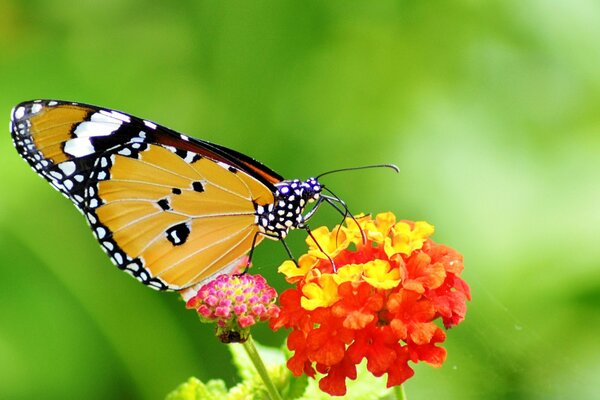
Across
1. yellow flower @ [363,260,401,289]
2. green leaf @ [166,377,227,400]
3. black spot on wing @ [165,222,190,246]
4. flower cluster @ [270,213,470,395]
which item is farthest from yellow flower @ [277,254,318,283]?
black spot on wing @ [165,222,190,246]

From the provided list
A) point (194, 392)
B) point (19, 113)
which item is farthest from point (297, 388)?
point (19, 113)

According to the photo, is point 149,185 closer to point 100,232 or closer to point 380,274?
point 100,232

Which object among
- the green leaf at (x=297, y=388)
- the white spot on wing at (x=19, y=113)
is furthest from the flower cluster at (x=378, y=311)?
the white spot on wing at (x=19, y=113)

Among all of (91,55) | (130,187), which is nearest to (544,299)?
(130,187)

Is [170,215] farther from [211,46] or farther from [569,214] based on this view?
[569,214]

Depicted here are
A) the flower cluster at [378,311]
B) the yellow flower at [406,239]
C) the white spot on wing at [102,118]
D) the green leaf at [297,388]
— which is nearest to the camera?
the flower cluster at [378,311]

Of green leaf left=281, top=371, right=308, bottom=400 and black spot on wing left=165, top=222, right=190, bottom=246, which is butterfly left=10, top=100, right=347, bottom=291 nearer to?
black spot on wing left=165, top=222, right=190, bottom=246

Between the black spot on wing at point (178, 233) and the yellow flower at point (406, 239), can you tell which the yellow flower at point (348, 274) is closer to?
the yellow flower at point (406, 239)
